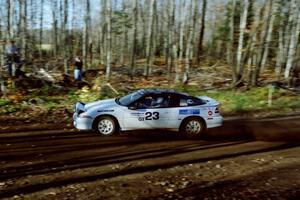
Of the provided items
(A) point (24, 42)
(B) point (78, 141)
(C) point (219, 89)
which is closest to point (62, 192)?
(B) point (78, 141)

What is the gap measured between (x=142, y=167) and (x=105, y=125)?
137 inches

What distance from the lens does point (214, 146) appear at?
11.1 metres

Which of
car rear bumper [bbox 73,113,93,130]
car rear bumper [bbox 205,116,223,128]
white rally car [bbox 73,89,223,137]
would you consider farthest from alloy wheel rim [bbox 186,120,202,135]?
car rear bumper [bbox 73,113,93,130]

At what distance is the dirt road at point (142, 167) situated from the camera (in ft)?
23.7

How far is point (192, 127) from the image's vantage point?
1227 centimetres

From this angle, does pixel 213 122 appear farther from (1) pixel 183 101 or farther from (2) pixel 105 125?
(2) pixel 105 125

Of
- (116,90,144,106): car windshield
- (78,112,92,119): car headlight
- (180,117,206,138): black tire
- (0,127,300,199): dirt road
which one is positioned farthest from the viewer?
(180,117,206,138): black tire

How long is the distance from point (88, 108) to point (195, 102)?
331 cm

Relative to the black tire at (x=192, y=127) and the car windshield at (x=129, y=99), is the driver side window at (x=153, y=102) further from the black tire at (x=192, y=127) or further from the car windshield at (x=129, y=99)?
the black tire at (x=192, y=127)

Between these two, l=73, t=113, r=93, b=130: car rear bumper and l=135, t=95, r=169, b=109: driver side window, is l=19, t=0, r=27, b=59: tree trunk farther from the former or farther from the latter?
l=135, t=95, r=169, b=109: driver side window

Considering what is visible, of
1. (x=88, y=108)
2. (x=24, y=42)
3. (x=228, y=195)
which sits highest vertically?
(x=24, y=42)

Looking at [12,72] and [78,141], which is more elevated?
[12,72]

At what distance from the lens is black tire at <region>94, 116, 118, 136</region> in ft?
39.0

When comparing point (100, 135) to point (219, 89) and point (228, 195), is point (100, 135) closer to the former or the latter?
point (228, 195)
